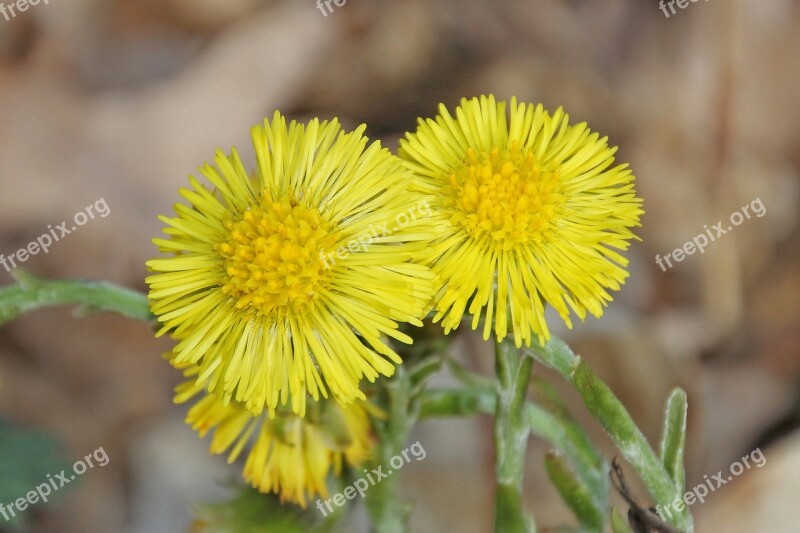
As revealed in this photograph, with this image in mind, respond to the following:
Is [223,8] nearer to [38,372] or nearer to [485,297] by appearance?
[38,372]

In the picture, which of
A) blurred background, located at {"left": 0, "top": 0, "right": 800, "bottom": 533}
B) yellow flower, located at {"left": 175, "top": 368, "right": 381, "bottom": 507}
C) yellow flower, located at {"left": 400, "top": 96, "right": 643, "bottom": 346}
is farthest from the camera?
blurred background, located at {"left": 0, "top": 0, "right": 800, "bottom": 533}

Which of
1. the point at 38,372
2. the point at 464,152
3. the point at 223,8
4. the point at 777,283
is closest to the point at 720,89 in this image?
the point at 777,283

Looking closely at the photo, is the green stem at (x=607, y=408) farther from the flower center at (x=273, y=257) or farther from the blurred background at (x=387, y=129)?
the blurred background at (x=387, y=129)

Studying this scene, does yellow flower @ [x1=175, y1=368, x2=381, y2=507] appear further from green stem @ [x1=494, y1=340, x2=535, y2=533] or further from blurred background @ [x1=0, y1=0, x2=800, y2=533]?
blurred background @ [x1=0, y1=0, x2=800, y2=533]

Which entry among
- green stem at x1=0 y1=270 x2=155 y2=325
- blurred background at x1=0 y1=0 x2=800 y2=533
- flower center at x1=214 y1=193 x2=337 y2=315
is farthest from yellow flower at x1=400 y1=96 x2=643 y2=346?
blurred background at x1=0 y1=0 x2=800 y2=533

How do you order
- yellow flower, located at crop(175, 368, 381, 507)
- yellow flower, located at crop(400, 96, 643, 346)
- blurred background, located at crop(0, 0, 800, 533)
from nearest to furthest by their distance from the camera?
yellow flower, located at crop(400, 96, 643, 346) → yellow flower, located at crop(175, 368, 381, 507) → blurred background, located at crop(0, 0, 800, 533)

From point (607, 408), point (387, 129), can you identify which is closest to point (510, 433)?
point (607, 408)

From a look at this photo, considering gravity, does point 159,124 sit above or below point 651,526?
above
